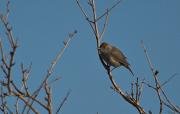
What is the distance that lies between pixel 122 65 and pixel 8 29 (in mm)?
7448

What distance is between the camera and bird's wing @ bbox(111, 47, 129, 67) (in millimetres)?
12069

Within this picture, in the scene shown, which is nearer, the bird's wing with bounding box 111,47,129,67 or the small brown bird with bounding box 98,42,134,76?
the small brown bird with bounding box 98,42,134,76

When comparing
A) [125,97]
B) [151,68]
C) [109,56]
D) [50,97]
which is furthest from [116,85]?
[109,56]

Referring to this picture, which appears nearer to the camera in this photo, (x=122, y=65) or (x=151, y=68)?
(x=151, y=68)

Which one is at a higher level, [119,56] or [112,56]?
[119,56]

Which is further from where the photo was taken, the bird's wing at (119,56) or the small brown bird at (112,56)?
the bird's wing at (119,56)

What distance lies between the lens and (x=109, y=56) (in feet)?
38.2

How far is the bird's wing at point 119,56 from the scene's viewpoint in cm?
1207

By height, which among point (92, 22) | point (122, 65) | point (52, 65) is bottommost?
point (52, 65)

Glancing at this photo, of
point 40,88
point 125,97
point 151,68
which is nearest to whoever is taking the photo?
point 40,88

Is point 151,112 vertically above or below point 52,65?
below

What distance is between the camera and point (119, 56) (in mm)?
12336

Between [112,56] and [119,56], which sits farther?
[119,56]

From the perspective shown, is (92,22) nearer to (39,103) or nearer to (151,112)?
(151,112)
